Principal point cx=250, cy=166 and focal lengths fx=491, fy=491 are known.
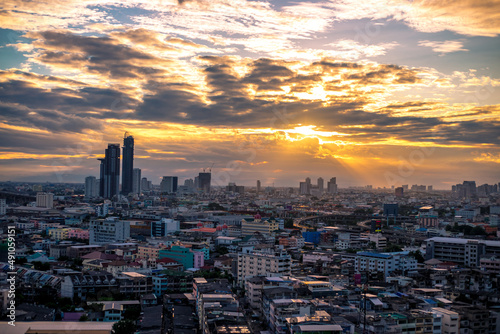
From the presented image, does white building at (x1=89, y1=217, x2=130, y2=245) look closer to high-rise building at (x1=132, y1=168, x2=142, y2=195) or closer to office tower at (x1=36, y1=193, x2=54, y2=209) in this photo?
office tower at (x1=36, y1=193, x2=54, y2=209)

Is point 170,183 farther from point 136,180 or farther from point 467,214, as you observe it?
point 467,214

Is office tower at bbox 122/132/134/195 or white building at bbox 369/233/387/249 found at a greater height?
office tower at bbox 122/132/134/195

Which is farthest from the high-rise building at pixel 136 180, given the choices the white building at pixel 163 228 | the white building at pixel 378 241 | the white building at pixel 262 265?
the white building at pixel 262 265

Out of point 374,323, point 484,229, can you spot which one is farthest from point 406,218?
point 374,323

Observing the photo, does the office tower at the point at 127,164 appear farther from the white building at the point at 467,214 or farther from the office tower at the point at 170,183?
the white building at the point at 467,214

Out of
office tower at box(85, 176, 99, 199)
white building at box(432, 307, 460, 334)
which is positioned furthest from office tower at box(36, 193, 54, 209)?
white building at box(432, 307, 460, 334)

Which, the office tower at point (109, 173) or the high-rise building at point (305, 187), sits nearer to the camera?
the office tower at point (109, 173)
